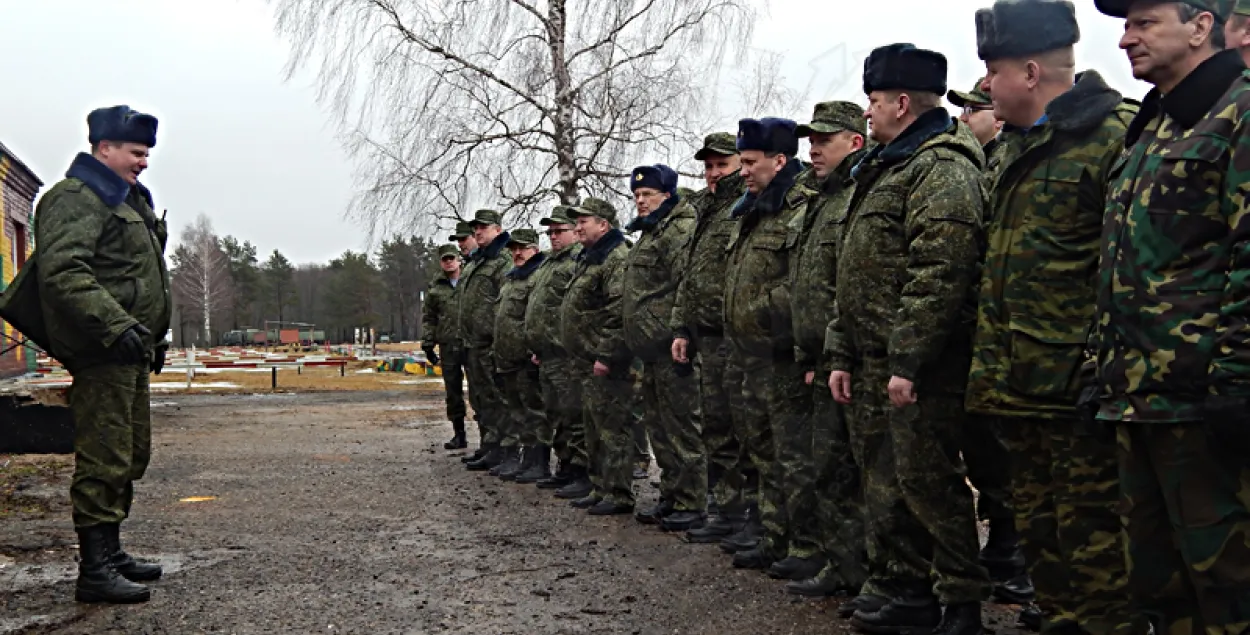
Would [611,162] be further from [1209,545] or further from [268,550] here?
[1209,545]

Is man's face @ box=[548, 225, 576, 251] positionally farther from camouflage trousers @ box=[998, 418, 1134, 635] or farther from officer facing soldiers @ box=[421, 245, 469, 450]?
camouflage trousers @ box=[998, 418, 1134, 635]

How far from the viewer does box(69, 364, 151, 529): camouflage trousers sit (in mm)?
5215

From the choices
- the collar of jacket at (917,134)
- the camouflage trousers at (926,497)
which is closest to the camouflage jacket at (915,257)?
the collar of jacket at (917,134)

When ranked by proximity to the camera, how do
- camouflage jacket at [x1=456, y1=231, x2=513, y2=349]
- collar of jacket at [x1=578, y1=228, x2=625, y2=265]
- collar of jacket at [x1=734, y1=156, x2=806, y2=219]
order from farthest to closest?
1. camouflage jacket at [x1=456, y1=231, x2=513, y2=349]
2. collar of jacket at [x1=578, y1=228, x2=625, y2=265]
3. collar of jacket at [x1=734, y1=156, x2=806, y2=219]

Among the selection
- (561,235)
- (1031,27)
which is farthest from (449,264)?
(1031,27)

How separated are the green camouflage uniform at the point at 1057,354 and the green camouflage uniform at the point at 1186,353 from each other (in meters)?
0.38

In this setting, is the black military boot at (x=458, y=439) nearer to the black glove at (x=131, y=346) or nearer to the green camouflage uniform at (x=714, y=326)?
the green camouflage uniform at (x=714, y=326)

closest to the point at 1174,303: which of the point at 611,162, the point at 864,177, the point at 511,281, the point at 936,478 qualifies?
the point at 936,478

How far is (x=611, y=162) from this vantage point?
57.2 feet

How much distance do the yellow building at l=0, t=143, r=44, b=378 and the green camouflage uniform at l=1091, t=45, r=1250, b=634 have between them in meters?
20.2

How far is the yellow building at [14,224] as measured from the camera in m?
21.1

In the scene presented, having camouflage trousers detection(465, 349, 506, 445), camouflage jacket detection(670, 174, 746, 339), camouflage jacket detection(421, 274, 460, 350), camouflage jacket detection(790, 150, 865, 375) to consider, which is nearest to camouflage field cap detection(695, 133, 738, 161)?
camouflage jacket detection(670, 174, 746, 339)

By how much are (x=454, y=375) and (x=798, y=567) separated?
704cm

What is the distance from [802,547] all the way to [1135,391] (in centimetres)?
292
